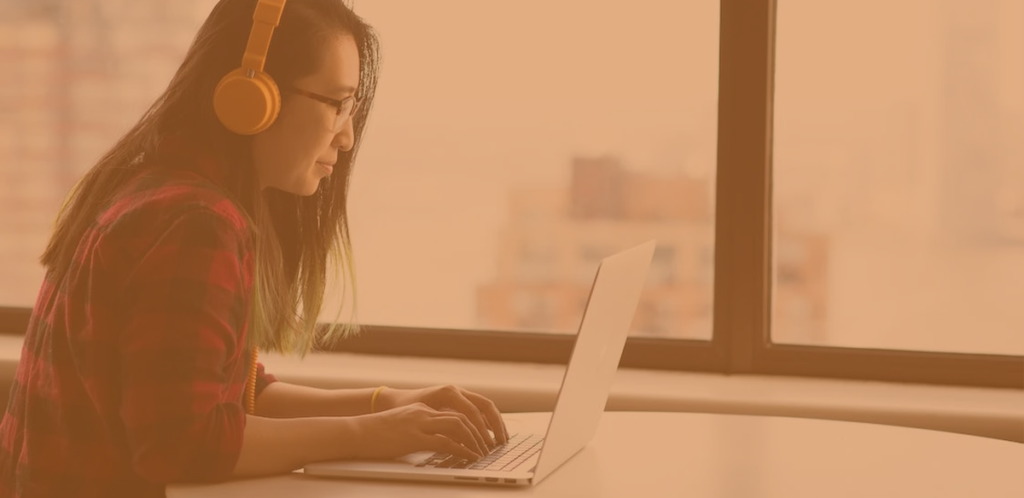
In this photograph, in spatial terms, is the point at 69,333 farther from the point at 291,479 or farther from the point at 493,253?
the point at 493,253

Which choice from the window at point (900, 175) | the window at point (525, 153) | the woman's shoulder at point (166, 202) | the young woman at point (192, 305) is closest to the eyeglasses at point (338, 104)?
the young woman at point (192, 305)

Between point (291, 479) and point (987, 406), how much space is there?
1.24 meters

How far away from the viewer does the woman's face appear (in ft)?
4.34

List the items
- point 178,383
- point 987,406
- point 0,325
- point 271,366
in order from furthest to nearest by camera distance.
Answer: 1. point 0,325
2. point 271,366
3. point 987,406
4. point 178,383

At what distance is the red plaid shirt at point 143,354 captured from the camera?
1107 mm

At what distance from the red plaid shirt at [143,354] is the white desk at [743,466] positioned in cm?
7

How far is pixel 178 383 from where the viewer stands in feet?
3.61

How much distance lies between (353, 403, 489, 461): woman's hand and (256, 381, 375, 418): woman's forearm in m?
0.25

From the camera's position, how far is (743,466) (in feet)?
4.27

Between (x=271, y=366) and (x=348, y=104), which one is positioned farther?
(x=271, y=366)

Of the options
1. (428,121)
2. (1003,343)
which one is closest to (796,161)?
(1003,343)

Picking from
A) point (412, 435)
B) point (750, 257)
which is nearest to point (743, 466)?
point (412, 435)

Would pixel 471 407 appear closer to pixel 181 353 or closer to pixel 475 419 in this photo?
pixel 475 419

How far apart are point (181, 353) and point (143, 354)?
36 mm
